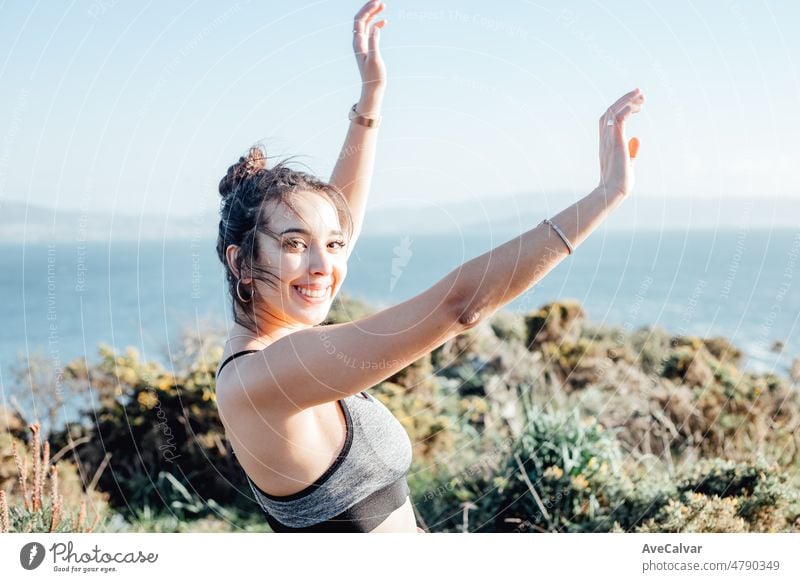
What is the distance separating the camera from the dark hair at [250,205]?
1.57m

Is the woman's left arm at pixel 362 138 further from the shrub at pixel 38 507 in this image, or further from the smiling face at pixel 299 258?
the shrub at pixel 38 507

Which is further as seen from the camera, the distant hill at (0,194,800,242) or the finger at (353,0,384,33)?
the distant hill at (0,194,800,242)

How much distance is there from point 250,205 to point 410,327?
2.01 ft

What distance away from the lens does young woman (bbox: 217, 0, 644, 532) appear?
114cm

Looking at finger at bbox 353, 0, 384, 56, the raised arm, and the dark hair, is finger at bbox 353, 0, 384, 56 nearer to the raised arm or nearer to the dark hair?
the dark hair

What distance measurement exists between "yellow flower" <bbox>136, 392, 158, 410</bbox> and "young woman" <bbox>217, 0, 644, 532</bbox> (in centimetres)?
220

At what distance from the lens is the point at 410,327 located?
1.12 meters

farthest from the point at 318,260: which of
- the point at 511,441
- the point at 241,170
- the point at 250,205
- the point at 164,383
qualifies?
the point at 164,383

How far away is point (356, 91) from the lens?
218 centimetres

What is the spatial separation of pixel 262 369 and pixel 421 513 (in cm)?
227

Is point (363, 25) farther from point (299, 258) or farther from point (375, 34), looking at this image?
point (299, 258)

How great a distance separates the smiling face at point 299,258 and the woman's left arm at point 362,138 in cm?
36

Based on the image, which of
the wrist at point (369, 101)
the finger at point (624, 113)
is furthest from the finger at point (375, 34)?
the finger at point (624, 113)

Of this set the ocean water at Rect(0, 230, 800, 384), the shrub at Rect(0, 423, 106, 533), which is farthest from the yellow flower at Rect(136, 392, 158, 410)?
the shrub at Rect(0, 423, 106, 533)
